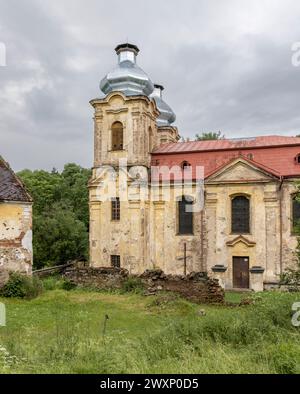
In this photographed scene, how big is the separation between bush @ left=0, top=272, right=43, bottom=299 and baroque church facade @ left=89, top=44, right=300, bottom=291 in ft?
26.3

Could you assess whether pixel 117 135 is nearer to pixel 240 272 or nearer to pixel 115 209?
pixel 115 209

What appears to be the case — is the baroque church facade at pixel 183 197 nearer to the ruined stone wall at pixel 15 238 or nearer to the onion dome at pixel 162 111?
the onion dome at pixel 162 111

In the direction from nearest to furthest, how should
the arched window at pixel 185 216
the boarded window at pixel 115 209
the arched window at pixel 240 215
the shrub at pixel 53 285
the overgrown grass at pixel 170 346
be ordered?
the overgrown grass at pixel 170 346 → the shrub at pixel 53 285 → the arched window at pixel 240 215 → the arched window at pixel 185 216 → the boarded window at pixel 115 209

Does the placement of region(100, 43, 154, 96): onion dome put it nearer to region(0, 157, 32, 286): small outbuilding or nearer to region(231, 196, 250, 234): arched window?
region(231, 196, 250, 234): arched window

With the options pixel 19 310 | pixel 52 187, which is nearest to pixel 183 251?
pixel 19 310

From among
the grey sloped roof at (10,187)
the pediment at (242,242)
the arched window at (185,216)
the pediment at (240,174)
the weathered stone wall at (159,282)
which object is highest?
the pediment at (240,174)

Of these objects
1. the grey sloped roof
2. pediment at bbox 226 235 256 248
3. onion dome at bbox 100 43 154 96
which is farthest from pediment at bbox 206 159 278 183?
the grey sloped roof

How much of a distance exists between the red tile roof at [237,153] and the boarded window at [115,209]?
3.59 m

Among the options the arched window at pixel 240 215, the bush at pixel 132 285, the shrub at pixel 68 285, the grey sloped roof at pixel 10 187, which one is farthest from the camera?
the arched window at pixel 240 215

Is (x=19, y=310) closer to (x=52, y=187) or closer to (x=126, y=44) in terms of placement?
(x=126, y=44)

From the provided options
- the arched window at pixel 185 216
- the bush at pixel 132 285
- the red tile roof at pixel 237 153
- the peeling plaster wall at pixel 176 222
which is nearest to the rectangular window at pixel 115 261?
the peeling plaster wall at pixel 176 222

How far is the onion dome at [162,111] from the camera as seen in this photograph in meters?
34.7

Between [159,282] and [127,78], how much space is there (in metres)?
13.7

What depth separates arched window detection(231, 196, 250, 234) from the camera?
78.8ft
